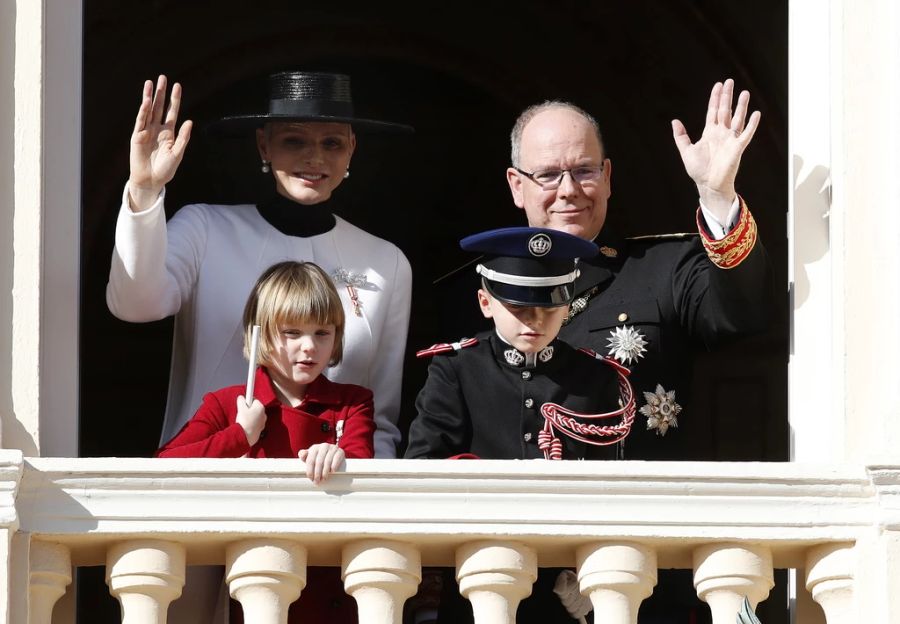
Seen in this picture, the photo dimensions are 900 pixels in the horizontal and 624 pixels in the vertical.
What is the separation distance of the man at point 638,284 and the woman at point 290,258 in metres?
0.41

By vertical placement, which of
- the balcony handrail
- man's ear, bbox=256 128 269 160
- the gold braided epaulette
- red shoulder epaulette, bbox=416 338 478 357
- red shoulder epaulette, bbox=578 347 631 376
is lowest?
the balcony handrail

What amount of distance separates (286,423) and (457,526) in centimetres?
67

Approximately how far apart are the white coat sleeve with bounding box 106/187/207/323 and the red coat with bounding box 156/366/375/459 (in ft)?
0.88

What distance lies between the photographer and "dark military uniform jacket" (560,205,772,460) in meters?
5.97

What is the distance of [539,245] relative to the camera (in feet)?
19.3

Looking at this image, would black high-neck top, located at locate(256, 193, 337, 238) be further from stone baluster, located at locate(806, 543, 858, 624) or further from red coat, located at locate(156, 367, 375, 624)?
stone baluster, located at locate(806, 543, 858, 624)

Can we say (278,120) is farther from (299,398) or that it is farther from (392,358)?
(299,398)

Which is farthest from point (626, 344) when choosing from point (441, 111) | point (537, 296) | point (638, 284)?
point (441, 111)

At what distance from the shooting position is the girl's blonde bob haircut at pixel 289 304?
5.85 metres

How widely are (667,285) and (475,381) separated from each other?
0.64 meters

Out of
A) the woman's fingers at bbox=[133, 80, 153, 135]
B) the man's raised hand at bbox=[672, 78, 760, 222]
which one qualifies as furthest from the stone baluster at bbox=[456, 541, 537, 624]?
the woman's fingers at bbox=[133, 80, 153, 135]

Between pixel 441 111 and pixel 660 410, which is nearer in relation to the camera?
pixel 660 410

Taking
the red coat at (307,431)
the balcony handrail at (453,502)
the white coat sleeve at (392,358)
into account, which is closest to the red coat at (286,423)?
the red coat at (307,431)

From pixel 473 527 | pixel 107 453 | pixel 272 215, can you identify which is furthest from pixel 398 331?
pixel 107 453
